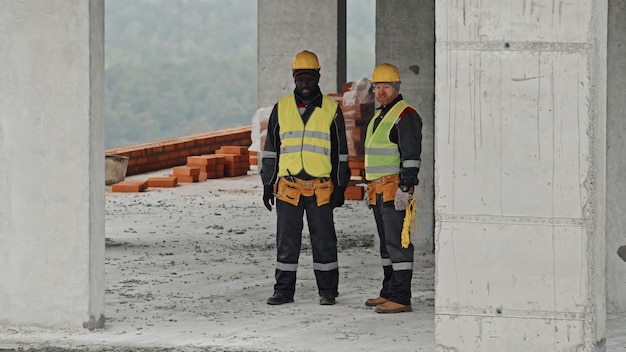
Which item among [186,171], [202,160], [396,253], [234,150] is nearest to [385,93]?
[396,253]

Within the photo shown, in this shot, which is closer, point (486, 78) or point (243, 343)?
point (486, 78)

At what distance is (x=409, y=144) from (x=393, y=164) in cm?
22

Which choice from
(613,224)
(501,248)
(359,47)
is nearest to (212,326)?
(501,248)

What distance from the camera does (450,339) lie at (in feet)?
22.5

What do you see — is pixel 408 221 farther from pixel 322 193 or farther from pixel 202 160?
pixel 202 160

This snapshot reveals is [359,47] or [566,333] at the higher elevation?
[359,47]

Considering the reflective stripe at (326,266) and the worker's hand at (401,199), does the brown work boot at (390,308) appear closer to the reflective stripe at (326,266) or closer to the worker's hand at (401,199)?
the reflective stripe at (326,266)

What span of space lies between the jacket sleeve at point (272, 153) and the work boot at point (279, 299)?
2.93 ft

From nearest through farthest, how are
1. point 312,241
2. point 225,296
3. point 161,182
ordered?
point 312,241
point 225,296
point 161,182

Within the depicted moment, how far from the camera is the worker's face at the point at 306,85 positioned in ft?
30.2

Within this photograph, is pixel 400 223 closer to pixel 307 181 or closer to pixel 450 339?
pixel 307 181

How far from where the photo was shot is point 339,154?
921 centimetres

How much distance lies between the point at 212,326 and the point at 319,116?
1.98 m

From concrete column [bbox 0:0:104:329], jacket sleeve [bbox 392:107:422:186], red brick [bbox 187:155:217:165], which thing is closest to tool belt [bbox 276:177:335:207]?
jacket sleeve [bbox 392:107:422:186]
